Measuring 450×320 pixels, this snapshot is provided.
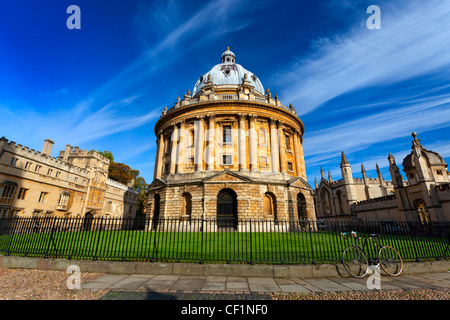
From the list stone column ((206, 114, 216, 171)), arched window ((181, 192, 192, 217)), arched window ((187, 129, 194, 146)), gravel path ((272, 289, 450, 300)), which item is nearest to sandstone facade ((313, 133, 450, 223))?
gravel path ((272, 289, 450, 300))

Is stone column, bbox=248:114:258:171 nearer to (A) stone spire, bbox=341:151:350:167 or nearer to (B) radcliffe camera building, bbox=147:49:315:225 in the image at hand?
(B) radcliffe camera building, bbox=147:49:315:225

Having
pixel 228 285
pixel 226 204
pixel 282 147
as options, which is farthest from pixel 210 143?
pixel 228 285

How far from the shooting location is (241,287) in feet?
19.1

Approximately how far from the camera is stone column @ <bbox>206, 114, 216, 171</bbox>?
22.5 metres

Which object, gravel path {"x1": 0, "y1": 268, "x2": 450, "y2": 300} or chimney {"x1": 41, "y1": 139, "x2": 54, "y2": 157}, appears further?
chimney {"x1": 41, "y1": 139, "x2": 54, "y2": 157}

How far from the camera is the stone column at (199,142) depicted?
22734mm

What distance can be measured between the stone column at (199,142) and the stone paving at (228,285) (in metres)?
16.1

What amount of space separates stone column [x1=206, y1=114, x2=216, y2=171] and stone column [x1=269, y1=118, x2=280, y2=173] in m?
7.16

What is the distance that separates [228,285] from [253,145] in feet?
60.2

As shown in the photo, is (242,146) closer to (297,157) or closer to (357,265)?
(297,157)

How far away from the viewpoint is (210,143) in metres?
23.2

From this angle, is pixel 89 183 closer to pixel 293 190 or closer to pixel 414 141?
pixel 293 190
